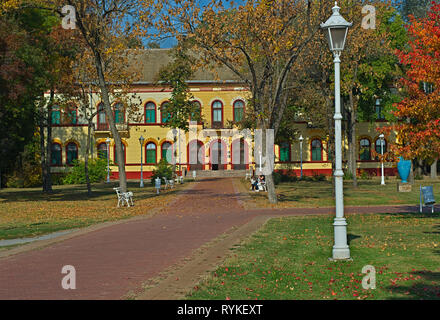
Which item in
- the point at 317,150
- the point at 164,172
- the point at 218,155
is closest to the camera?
the point at 164,172

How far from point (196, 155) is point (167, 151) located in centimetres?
300

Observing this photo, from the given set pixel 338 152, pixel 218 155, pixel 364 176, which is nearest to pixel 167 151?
pixel 218 155

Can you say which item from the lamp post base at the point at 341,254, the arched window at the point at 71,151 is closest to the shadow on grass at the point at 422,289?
the lamp post base at the point at 341,254

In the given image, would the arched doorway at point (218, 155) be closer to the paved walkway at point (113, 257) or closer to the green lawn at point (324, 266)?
the paved walkway at point (113, 257)

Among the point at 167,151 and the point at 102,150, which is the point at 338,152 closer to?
the point at 167,151

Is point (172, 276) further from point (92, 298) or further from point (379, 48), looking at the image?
point (379, 48)

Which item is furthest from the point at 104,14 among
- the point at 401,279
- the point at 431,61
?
the point at 401,279

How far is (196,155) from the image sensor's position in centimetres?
6103

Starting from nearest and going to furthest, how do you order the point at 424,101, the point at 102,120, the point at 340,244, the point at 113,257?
1. the point at 340,244
2. the point at 113,257
3. the point at 424,101
4. the point at 102,120

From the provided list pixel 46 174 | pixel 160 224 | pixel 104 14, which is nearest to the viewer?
pixel 160 224

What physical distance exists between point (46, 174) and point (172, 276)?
3282cm

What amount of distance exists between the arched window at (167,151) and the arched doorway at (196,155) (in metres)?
1.94

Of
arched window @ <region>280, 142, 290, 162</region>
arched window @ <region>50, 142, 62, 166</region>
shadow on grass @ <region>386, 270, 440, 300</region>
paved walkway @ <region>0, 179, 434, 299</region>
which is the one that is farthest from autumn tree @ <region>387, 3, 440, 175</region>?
arched window @ <region>50, 142, 62, 166</region>

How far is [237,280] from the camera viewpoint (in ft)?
30.1
